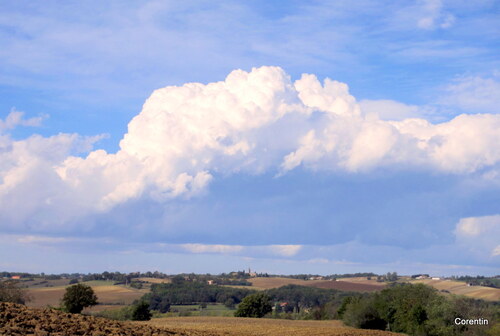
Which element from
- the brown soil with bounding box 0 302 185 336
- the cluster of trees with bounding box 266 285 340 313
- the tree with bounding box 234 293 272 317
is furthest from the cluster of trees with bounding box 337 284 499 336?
the cluster of trees with bounding box 266 285 340 313

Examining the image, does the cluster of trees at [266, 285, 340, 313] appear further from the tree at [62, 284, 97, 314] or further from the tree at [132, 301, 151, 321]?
the tree at [62, 284, 97, 314]

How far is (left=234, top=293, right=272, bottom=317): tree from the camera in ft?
442

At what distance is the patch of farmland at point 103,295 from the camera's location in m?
142

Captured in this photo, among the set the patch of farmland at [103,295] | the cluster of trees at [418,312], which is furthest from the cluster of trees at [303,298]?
the cluster of trees at [418,312]

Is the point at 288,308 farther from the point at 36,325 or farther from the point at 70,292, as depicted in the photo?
the point at 36,325

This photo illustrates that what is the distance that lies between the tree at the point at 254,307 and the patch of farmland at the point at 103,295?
32298mm

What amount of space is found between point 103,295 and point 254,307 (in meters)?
58.3

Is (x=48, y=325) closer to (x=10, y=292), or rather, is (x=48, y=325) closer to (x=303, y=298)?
(x=10, y=292)

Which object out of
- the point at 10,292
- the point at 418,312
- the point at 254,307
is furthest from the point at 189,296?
the point at 418,312

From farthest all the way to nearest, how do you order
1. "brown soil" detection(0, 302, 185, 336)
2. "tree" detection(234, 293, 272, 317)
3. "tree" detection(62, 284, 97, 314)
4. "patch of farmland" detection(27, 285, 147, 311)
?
Answer: "patch of farmland" detection(27, 285, 147, 311)
"tree" detection(234, 293, 272, 317)
"tree" detection(62, 284, 97, 314)
"brown soil" detection(0, 302, 185, 336)

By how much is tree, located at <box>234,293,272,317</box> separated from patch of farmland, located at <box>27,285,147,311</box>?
32.3m

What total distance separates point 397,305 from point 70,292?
53.0 metres

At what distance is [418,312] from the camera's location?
85.2m

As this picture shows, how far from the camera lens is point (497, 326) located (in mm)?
66375
